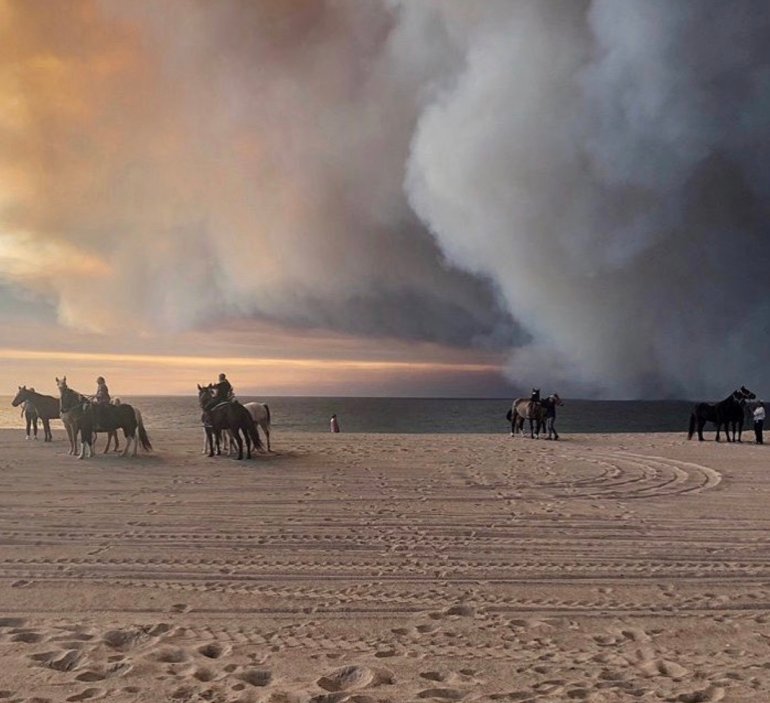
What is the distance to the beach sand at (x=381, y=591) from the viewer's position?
4.62 metres

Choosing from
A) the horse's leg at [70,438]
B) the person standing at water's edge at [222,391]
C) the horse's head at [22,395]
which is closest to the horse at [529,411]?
the person standing at water's edge at [222,391]

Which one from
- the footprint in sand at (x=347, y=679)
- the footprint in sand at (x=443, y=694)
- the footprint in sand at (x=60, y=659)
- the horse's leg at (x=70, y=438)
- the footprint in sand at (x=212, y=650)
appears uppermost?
the horse's leg at (x=70, y=438)

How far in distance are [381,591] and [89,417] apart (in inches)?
532

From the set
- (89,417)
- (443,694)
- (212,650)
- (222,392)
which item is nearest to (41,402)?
(89,417)

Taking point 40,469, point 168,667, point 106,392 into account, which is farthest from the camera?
point 106,392

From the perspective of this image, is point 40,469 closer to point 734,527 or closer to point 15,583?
point 15,583

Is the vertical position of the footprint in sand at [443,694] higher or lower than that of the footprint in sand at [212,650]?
lower

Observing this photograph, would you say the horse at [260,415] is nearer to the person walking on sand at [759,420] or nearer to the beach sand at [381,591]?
the beach sand at [381,591]

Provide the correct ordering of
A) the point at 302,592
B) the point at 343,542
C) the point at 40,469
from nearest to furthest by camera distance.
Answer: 1. the point at 302,592
2. the point at 343,542
3. the point at 40,469

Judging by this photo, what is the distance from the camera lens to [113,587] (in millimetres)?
6590

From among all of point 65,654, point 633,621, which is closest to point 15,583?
point 65,654

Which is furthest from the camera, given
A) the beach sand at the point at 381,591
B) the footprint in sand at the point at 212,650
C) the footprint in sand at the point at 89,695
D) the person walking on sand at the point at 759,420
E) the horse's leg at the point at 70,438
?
the person walking on sand at the point at 759,420

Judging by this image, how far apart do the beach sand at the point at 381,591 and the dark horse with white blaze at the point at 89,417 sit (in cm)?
387

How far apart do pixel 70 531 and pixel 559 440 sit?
65.1 feet
